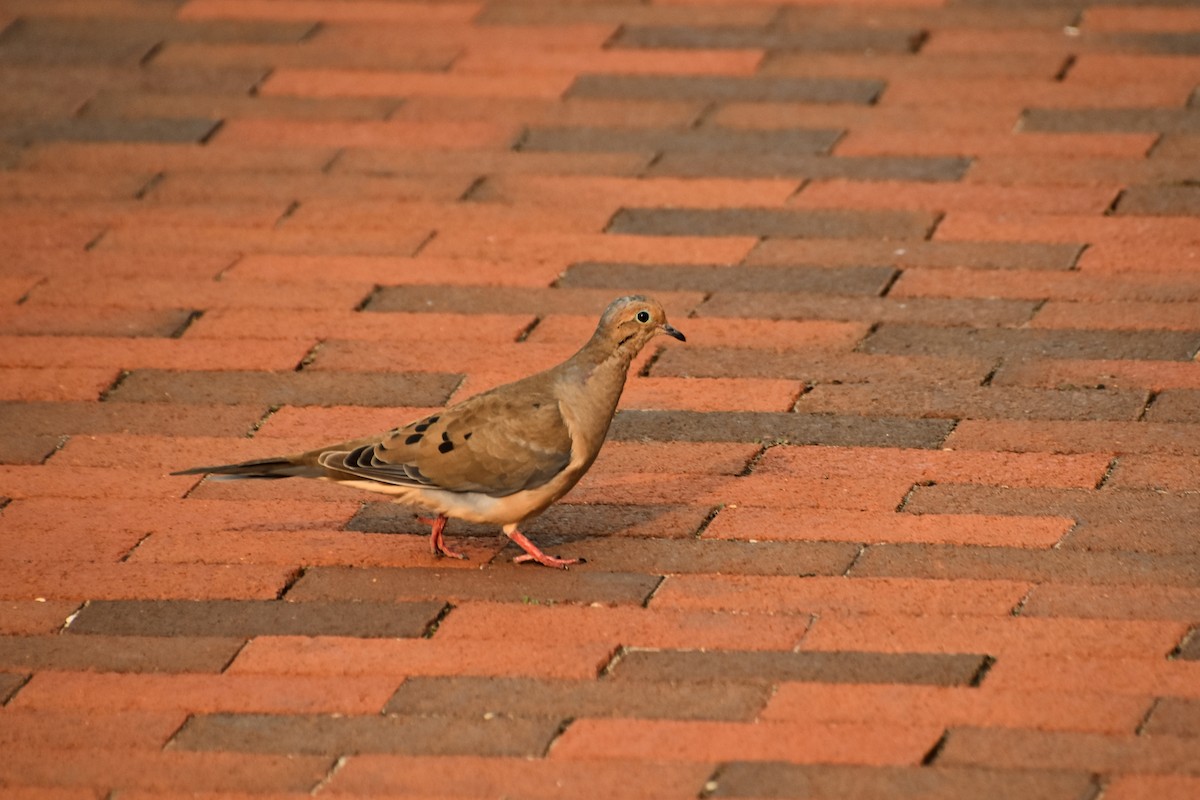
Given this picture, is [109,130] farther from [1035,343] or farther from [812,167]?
[1035,343]

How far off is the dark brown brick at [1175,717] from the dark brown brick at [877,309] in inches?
86.2

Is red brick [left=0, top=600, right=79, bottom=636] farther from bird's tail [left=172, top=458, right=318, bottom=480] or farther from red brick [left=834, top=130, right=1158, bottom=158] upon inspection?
red brick [left=834, top=130, right=1158, bottom=158]

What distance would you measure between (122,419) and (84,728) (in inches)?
67.1

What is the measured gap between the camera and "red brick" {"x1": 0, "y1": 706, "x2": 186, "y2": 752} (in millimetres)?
4328

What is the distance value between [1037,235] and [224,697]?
3.55 meters

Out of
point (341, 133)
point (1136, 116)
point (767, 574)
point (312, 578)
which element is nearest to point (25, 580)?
point (312, 578)

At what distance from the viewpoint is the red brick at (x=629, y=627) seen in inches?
183

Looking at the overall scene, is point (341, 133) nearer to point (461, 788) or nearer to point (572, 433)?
point (572, 433)

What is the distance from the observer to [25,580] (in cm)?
506

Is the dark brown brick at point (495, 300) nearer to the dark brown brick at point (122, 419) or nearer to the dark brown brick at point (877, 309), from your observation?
the dark brown brick at point (877, 309)

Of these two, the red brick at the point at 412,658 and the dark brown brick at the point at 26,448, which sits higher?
the dark brown brick at the point at 26,448

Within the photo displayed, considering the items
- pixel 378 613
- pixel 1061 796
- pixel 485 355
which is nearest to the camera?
pixel 1061 796

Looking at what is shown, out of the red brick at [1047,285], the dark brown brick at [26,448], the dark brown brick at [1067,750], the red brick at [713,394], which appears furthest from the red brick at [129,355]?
the dark brown brick at [1067,750]

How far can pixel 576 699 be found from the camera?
14.5 ft
